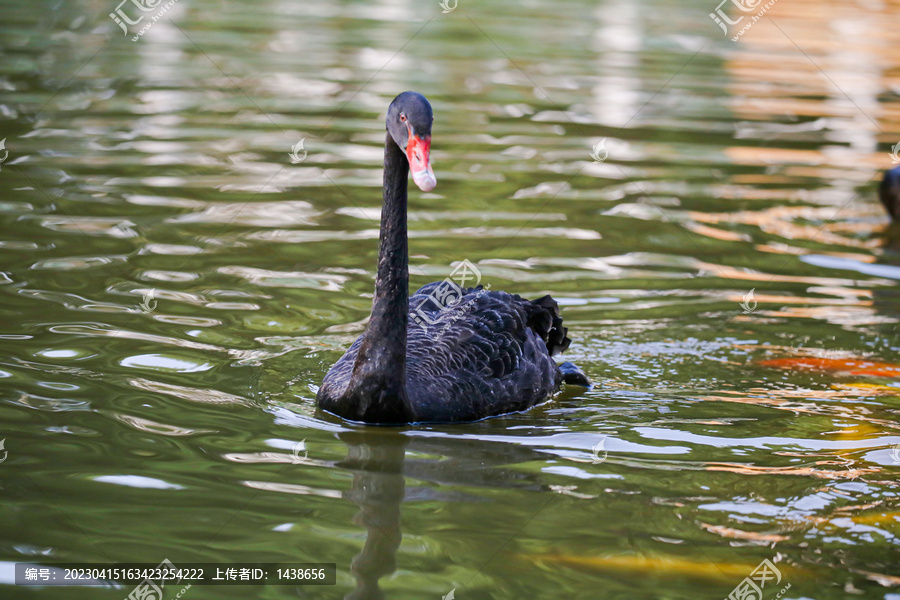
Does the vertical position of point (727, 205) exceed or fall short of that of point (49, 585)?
it exceeds it

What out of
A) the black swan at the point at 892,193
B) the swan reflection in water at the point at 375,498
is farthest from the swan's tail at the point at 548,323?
the black swan at the point at 892,193

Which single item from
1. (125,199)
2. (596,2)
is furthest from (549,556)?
(596,2)

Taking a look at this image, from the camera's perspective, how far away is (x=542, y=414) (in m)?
6.72

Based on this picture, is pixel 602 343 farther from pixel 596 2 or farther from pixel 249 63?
pixel 596 2

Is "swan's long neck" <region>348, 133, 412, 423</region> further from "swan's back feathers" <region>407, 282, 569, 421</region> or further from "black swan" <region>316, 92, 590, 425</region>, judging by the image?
"swan's back feathers" <region>407, 282, 569, 421</region>

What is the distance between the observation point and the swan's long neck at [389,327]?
604cm

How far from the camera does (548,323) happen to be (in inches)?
280

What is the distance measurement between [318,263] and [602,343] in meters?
2.45

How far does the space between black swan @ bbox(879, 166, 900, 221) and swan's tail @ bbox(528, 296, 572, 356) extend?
Result: 6.11m

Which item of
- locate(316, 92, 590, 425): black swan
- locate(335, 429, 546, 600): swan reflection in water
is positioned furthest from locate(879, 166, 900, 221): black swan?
locate(335, 429, 546, 600): swan reflection in water

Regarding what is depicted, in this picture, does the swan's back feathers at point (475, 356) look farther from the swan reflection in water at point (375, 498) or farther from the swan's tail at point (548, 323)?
the swan reflection in water at point (375, 498)

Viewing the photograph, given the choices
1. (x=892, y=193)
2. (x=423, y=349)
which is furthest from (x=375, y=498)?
(x=892, y=193)

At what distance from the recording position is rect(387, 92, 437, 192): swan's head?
559cm

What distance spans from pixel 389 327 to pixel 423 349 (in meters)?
0.51
